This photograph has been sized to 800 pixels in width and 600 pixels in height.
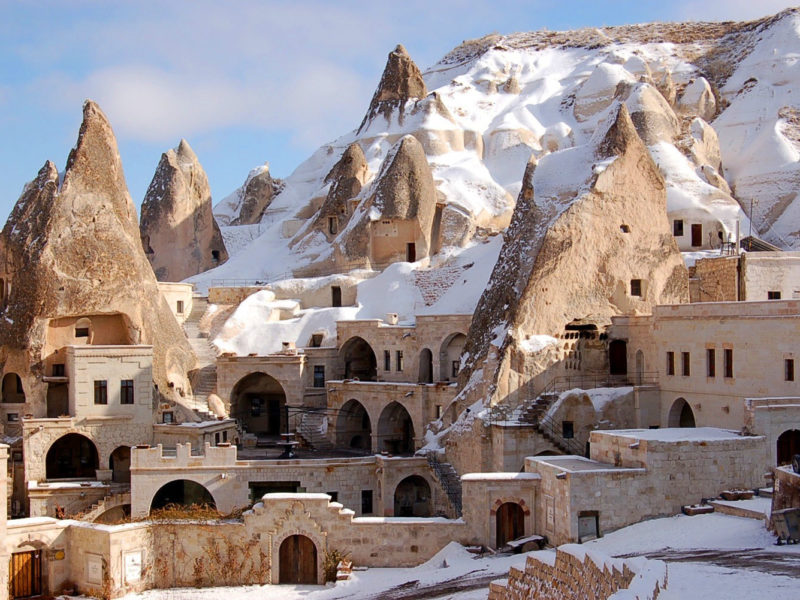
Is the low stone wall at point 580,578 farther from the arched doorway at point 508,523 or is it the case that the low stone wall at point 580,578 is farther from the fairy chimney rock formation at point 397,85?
the fairy chimney rock formation at point 397,85

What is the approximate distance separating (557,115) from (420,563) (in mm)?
48396

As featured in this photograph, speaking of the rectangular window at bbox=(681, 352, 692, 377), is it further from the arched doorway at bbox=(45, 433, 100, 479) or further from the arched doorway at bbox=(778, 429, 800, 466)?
the arched doorway at bbox=(45, 433, 100, 479)

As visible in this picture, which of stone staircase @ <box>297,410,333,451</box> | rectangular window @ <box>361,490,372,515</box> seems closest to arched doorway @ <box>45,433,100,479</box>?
stone staircase @ <box>297,410,333,451</box>

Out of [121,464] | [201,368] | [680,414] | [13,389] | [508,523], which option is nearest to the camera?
[508,523]

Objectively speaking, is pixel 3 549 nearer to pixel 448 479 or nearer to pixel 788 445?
pixel 448 479

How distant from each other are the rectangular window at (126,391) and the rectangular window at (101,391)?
550mm

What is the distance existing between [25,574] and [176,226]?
1521 inches

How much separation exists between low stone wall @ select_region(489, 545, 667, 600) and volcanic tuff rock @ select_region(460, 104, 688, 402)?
489 inches

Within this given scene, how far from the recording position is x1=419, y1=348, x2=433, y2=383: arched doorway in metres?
42.9

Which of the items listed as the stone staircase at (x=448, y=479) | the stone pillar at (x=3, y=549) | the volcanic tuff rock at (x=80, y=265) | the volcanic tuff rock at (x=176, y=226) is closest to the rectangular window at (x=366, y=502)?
the stone staircase at (x=448, y=479)

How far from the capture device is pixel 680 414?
32562 mm

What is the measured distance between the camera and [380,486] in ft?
115

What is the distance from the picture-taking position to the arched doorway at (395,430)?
41.2 m

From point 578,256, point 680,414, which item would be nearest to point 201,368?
point 578,256
